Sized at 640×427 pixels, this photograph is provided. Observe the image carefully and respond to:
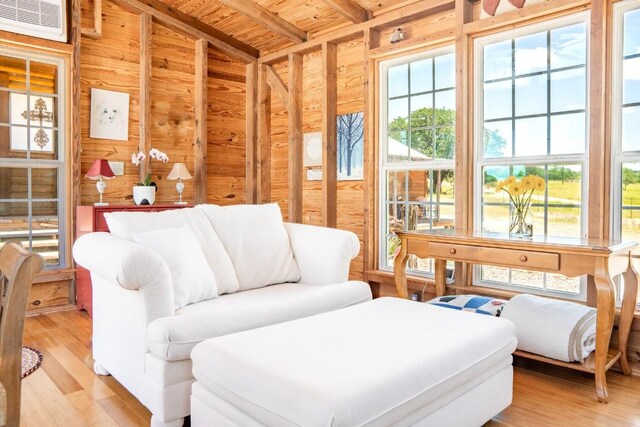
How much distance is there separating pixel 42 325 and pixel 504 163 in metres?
3.64

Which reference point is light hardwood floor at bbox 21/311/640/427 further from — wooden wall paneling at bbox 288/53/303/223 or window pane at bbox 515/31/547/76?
wooden wall paneling at bbox 288/53/303/223

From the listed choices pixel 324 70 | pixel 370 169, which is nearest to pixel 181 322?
pixel 370 169

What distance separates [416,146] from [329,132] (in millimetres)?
910

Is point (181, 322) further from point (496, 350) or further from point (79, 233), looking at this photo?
point (79, 233)

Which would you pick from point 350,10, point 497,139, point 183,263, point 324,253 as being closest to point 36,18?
point 350,10

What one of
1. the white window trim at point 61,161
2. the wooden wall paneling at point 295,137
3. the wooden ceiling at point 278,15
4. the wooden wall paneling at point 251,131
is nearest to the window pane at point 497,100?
the wooden ceiling at point 278,15

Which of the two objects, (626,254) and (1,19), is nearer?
(626,254)

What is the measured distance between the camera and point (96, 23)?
433 cm

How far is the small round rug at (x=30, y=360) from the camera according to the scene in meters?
2.70

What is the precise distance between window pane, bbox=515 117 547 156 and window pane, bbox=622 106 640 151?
0.46m

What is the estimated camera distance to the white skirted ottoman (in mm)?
1412

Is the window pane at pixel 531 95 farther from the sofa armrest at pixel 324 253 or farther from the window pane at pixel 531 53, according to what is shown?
the sofa armrest at pixel 324 253

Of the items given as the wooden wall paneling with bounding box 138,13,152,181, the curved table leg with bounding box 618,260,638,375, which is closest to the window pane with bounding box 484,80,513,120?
the curved table leg with bounding box 618,260,638,375

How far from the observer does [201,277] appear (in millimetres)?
2482
